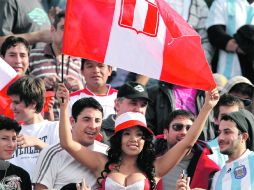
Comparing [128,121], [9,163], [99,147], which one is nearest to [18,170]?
[9,163]

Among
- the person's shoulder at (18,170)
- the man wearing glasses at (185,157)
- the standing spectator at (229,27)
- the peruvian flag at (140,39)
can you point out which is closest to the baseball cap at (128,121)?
the peruvian flag at (140,39)

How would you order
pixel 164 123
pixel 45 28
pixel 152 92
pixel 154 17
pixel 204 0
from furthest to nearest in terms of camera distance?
pixel 204 0 → pixel 45 28 → pixel 152 92 → pixel 164 123 → pixel 154 17

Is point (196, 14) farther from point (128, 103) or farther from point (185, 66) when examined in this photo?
point (185, 66)

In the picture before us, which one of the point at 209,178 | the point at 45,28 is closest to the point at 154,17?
the point at 209,178

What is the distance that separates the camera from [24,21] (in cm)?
1457

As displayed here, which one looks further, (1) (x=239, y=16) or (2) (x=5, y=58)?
(1) (x=239, y=16)

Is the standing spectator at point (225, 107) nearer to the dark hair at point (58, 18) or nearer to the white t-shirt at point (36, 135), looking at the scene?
the white t-shirt at point (36, 135)

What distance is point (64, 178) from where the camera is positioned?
11.4 meters

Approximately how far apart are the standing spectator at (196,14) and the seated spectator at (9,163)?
4597 mm

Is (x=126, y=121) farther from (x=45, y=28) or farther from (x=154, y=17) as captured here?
(x=45, y=28)

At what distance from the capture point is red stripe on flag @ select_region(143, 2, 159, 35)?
11.3 metres

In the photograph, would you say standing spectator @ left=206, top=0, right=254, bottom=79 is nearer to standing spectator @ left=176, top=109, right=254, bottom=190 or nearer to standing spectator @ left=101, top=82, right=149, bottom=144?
standing spectator @ left=101, top=82, right=149, bottom=144

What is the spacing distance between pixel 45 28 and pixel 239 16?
245 centimetres

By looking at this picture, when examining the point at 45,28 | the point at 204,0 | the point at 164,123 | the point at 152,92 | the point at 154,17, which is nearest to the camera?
the point at 154,17
